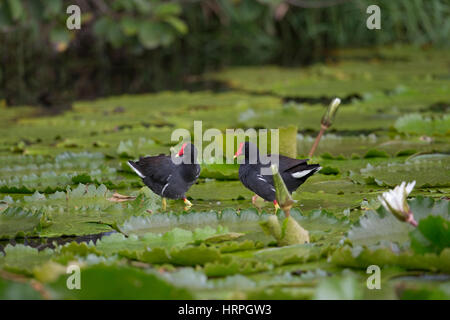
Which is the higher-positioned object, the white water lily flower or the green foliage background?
the green foliage background

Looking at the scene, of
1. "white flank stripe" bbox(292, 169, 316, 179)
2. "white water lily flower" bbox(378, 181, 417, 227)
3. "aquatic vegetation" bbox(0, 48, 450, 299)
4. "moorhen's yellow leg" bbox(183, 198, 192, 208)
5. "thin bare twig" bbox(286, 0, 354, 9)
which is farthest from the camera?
"thin bare twig" bbox(286, 0, 354, 9)

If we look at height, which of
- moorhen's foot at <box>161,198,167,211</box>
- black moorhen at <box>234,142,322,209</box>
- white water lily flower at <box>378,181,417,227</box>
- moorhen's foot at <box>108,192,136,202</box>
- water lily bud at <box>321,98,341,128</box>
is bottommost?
white water lily flower at <box>378,181,417,227</box>

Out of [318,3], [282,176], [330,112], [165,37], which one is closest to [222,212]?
[282,176]

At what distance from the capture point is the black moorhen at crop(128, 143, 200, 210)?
8.74 feet

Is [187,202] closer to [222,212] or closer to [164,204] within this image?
[164,204]

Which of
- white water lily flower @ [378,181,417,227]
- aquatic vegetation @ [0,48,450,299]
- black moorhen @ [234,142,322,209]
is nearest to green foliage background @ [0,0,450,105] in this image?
aquatic vegetation @ [0,48,450,299]

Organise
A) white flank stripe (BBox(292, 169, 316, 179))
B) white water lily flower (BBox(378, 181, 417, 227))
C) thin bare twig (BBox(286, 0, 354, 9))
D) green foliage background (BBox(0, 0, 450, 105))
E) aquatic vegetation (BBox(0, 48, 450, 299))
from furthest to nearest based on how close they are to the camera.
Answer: thin bare twig (BBox(286, 0, 354, 9))
green foliage background (BBox(0, 0, 450, 105))
white flank stripe (BBox(292, 169, 316, 179))
white water lily flower (BBox(378, 181, 417, 227))
aquatic vegetation (BBox(0, 48, 450, 299))

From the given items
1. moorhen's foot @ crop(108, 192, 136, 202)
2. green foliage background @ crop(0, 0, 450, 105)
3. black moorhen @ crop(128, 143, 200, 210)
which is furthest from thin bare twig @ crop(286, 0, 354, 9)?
moorhen's foot @ crop(108, 192, 136, 202)

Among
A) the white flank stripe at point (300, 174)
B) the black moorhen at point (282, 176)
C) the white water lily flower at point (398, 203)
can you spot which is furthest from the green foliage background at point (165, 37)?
the white water lily flower at point (398, 203)

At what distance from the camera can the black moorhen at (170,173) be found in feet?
8.74

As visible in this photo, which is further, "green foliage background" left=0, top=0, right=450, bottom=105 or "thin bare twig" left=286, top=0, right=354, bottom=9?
"thin bare twig" left=286, top=0, right=354, bottom=9

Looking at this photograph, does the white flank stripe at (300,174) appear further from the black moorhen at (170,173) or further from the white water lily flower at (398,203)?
the white water lily flower at (398,203)

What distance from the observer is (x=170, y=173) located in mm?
2689

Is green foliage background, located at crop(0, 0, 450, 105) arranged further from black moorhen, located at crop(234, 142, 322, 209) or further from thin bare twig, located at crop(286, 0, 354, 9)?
black moorhen, located at crop(234, 142, 322, 209)
